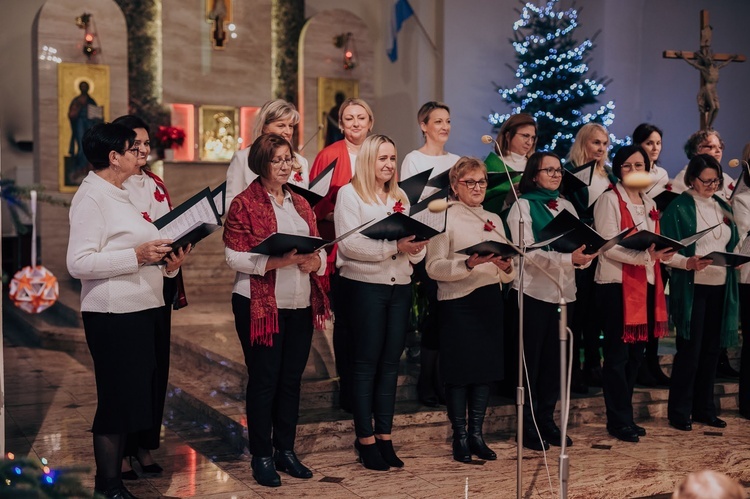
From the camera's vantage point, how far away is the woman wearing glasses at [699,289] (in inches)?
206

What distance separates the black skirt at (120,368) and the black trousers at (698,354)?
302 centimetres

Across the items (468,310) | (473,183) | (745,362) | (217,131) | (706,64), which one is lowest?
(745,362)

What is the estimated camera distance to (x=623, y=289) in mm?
4969

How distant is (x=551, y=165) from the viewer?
4.71 meters

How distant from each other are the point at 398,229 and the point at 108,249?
1197mm

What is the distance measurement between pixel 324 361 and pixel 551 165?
1898mm

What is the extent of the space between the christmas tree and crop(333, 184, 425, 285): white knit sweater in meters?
4.96

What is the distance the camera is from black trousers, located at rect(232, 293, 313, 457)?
4.11 meters

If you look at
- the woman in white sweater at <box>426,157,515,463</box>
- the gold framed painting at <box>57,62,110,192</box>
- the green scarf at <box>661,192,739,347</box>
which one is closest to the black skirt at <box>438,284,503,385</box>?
the woman in white sweater at <box>426,157,515,463</box>

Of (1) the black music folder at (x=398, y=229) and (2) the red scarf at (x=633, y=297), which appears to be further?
(2) the red scarf at (x=633, y=297)

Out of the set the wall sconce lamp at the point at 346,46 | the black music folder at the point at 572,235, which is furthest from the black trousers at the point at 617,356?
the wall sconce lamp at the point at 346,46

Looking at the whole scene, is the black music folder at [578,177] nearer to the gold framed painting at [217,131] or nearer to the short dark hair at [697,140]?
the short dark hair at [697,140]

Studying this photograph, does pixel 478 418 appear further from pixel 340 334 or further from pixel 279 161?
pixel 279 161

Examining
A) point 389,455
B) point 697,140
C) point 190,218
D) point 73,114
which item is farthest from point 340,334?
point 73,114
